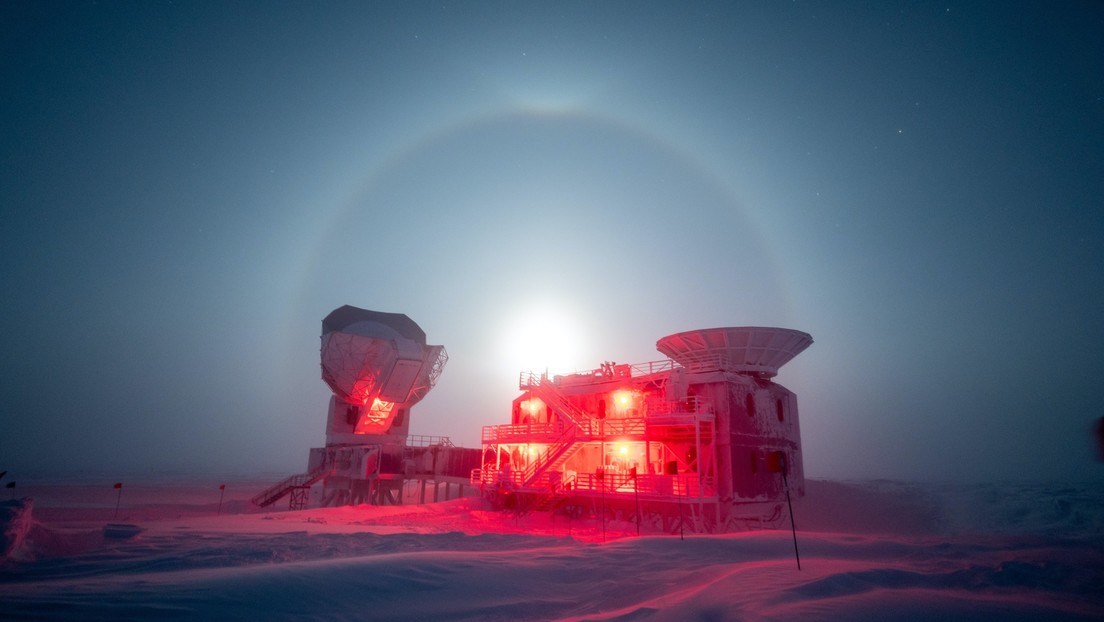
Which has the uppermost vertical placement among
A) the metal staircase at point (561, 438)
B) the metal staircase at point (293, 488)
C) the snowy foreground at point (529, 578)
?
the metal staircase at point (561, 438)

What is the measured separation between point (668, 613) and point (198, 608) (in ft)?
27.3

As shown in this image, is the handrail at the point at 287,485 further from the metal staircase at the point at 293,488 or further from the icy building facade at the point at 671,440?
the icy building facade at the point at 671,440

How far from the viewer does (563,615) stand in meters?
9.62

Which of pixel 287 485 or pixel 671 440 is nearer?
pixel 671 440

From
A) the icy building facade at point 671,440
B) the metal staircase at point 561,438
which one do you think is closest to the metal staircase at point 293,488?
the icy building facade at point 671,440

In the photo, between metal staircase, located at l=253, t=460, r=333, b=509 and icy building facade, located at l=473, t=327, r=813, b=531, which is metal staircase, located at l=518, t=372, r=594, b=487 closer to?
icy building facade, located at l=473, t=327, r=813, b=531

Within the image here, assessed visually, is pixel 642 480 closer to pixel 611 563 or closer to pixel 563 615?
pixel 611 563

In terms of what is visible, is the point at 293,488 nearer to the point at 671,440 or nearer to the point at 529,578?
the point at 671,440

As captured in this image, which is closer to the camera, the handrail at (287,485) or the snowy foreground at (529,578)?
the snowy foreground at (529,578)

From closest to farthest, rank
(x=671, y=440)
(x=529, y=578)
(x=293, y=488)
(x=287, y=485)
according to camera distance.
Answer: (x=529, y=578) → (x=671, y=440) → (x=293, y=488) → (x=287, y=485)

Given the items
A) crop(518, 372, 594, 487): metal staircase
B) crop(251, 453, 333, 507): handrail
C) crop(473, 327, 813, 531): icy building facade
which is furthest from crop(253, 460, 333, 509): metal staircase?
crop(518, 372, 594, 487): metal staircase

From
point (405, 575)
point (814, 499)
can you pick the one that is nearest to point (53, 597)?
point (405, 575)

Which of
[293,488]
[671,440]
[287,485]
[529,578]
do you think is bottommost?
[293,488]

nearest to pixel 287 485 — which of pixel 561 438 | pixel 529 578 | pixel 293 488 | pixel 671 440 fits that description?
pixel 293 488
